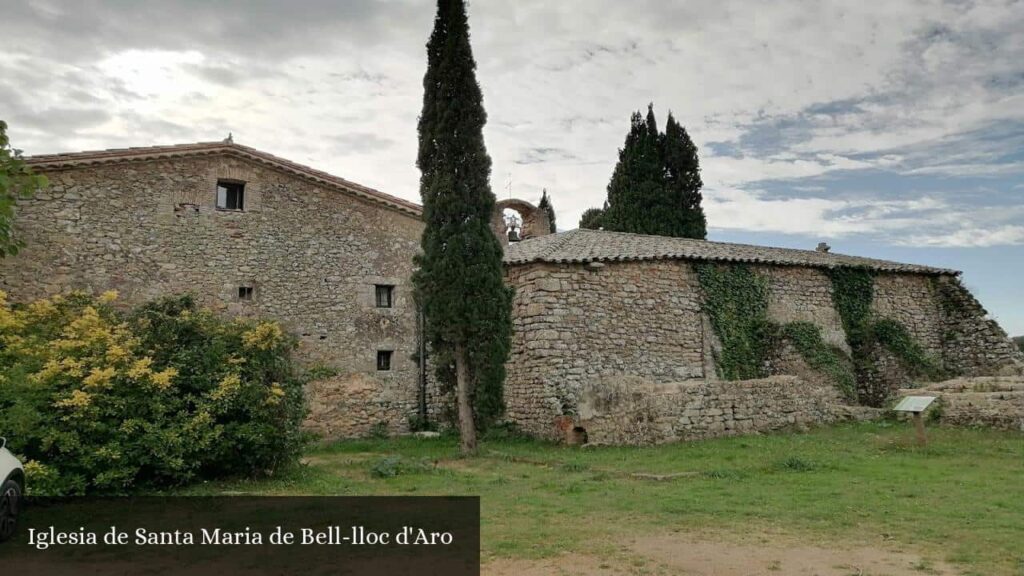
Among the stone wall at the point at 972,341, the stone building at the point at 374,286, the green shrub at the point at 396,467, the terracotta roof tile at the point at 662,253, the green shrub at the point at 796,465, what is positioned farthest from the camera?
the stone wall at the point at 972,341

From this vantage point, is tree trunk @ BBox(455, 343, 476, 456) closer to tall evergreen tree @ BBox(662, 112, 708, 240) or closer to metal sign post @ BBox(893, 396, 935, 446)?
metal sign post @ BBox(893, 396, 935, 446)

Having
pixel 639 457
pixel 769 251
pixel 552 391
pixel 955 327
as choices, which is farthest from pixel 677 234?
pixel 639 457

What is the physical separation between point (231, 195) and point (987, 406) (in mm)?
16599

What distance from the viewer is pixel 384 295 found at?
17656 mm

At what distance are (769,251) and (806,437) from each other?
882cm

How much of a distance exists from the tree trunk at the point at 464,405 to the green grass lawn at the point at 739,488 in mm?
368

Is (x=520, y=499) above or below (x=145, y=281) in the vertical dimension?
below

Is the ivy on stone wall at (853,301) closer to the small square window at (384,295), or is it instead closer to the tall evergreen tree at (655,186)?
the tall evergreen tree at (655,186)

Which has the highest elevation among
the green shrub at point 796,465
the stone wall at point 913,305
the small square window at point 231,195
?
the small square window at point 231,195

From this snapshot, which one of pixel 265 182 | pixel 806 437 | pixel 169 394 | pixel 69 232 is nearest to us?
pixel 169 394

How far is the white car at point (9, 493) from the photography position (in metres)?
6.50

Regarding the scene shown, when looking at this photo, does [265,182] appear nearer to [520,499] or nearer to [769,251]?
[520,499]

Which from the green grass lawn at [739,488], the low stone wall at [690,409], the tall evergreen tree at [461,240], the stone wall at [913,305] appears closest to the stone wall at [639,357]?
the low stone wall at [690,409]

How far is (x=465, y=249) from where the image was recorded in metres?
13.5
